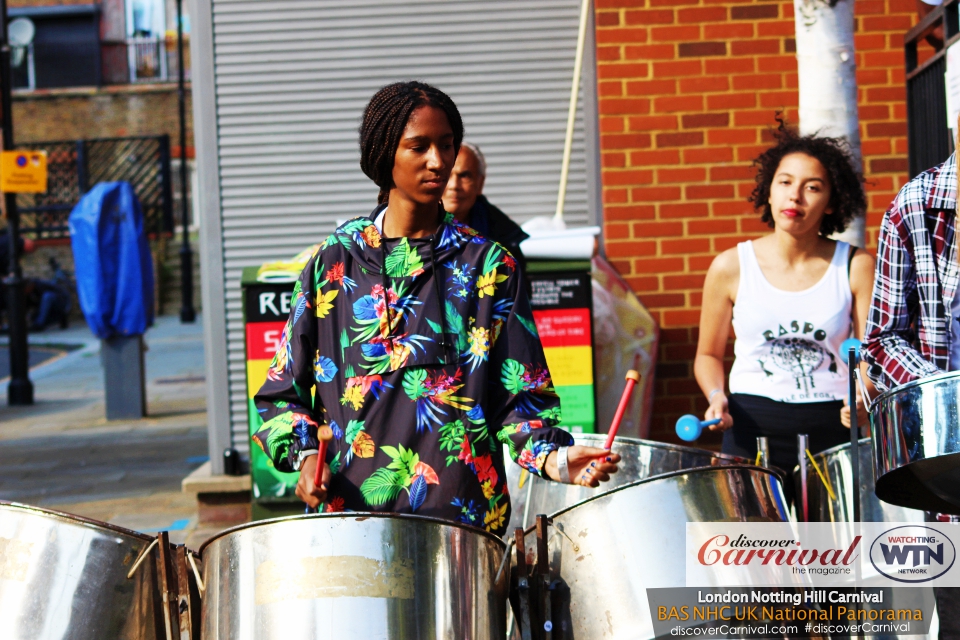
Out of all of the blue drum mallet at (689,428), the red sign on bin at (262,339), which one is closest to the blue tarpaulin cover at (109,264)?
the red sign on bin at (262,339)

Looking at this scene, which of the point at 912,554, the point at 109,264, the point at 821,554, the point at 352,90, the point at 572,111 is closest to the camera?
the point at 821,554

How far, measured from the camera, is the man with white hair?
368cm

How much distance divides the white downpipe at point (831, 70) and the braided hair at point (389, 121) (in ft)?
6.28

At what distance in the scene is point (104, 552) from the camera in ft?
6.33

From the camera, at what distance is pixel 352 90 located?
508 centimetres

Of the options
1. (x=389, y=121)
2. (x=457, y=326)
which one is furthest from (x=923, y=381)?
(x=389, y=121)

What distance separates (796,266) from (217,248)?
113 inches

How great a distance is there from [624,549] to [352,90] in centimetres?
346

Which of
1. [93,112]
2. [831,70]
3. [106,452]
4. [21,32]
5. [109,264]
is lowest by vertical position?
[106,452]

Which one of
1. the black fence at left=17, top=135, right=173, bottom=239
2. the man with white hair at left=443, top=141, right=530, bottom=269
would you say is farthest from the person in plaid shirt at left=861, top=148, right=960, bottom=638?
the black fence at left=17, top=135, right=173, bottom=239

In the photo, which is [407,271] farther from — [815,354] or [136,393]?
[136,393]

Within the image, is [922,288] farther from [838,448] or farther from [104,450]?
[104,450]

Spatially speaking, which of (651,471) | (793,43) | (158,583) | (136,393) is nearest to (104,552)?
(158,583)

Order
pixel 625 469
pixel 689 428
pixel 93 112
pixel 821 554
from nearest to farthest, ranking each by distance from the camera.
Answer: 1. pixel 821 554
2. pixel 689 428
3. pixel 625 469
4. pixel 93 112
